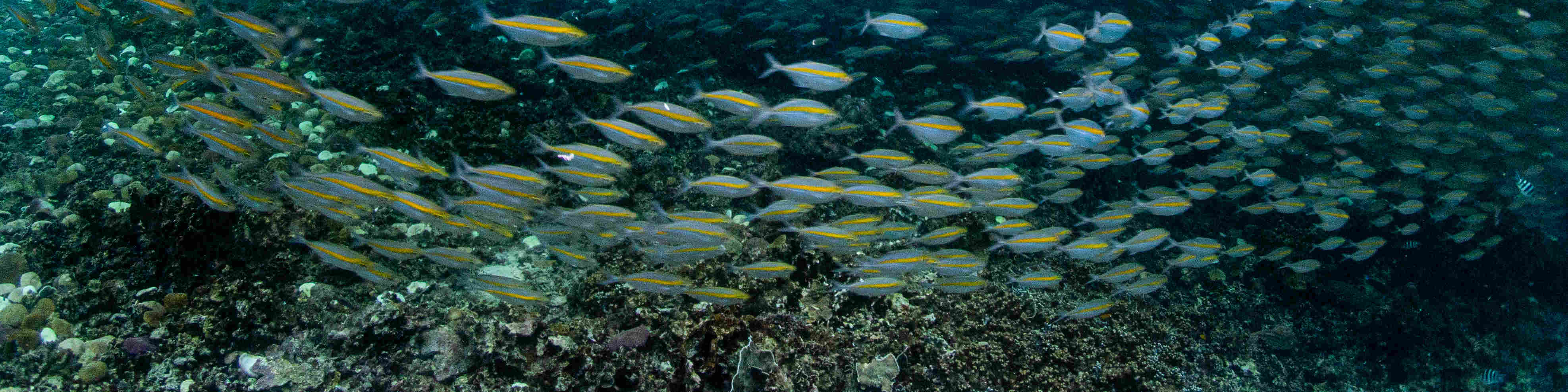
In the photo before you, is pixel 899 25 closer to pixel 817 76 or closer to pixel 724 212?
pixel 817 76

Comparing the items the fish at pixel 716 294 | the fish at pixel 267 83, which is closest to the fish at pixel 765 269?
the fish at pixel 716 294

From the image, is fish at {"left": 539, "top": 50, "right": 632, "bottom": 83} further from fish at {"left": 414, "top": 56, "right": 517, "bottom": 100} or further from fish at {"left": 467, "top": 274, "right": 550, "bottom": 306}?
fish at {"left": 467, "top": 274, "right": 550, "bottom": 306}

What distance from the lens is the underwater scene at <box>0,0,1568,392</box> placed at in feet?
12.6

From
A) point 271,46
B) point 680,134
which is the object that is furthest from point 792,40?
point 271,46

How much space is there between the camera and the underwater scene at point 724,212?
3.84 m

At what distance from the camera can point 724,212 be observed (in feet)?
19.9

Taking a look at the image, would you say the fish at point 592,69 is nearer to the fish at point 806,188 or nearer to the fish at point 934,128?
the fish at point 806,188

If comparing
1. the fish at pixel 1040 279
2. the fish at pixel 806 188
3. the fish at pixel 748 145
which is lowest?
the fish at pixel 1040 279

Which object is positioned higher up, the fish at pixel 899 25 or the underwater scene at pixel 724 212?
the fish at pixel 899 25

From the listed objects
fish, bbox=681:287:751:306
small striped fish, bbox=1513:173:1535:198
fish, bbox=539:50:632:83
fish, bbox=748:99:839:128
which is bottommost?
fish, bbox=681:287:751:306

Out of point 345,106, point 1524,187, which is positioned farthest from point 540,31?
point 1524,187

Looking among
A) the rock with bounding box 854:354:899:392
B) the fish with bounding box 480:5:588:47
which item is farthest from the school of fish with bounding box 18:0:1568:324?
the rock with bounding box 854:354:899:392

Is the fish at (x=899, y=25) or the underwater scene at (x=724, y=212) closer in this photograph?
the underwater scene at (x=724, y=212)

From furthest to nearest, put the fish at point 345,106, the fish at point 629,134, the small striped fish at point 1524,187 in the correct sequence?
the small striped fish at point 1524,187 < the fish at point 629,134 < the fish at point 345,106
